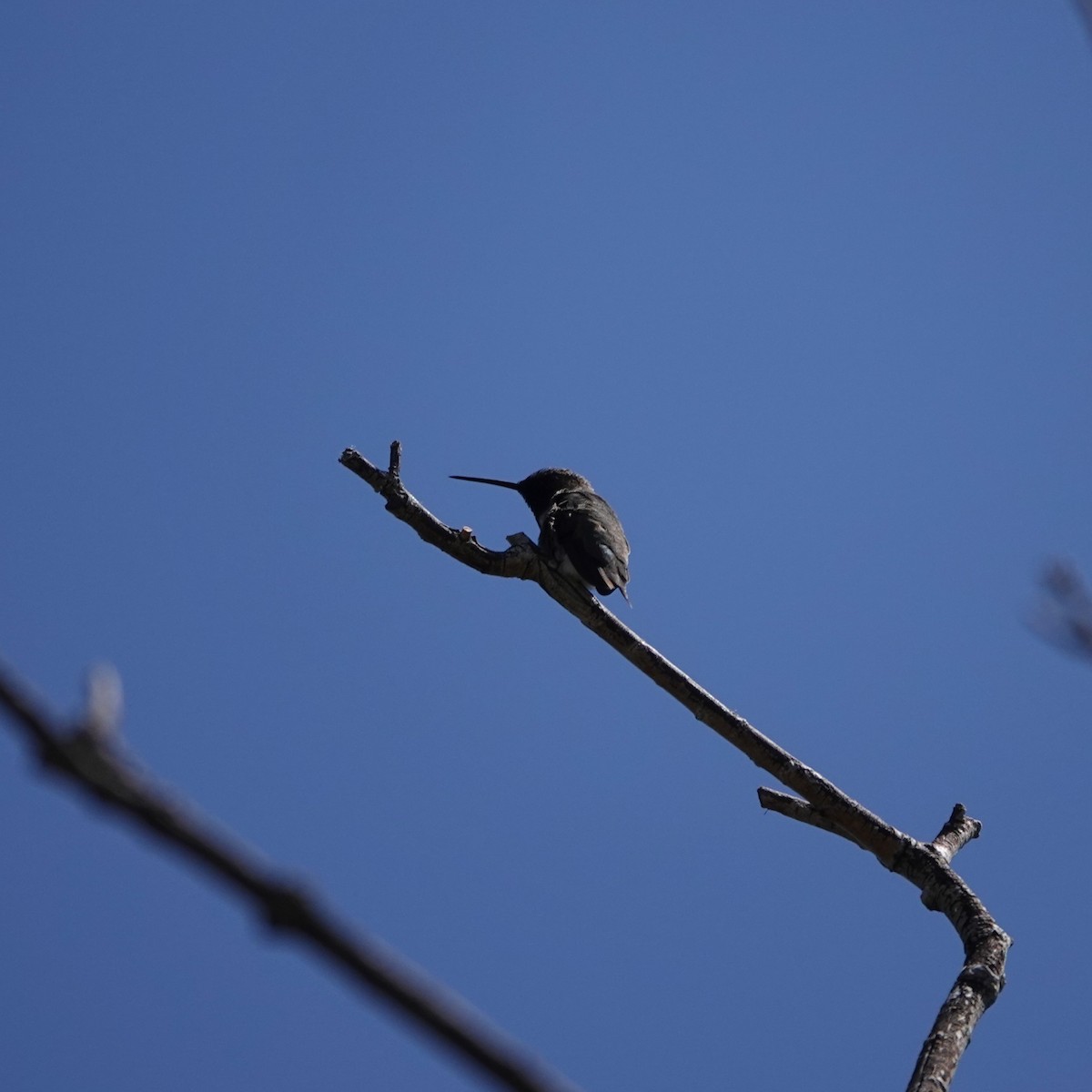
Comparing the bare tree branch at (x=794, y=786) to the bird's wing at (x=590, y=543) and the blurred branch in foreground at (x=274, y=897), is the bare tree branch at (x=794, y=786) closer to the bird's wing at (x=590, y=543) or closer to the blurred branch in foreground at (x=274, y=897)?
the bird's wing at (x=590, y=543)

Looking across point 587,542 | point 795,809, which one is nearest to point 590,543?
point 587,542

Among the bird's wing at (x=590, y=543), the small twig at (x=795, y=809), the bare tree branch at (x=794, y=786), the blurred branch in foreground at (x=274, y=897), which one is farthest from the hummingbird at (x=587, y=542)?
the blurred branch in foreground at (x=274, y=897)

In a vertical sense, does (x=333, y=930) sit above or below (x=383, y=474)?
below

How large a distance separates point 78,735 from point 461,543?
4.32 metres

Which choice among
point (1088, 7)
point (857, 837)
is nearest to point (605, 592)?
point (857, 837)

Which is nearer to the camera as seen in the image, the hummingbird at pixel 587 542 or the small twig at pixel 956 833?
the small twig at pixel 956 833

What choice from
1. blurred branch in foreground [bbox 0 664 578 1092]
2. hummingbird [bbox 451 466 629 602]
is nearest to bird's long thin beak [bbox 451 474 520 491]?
hummingbird [bbox 451 466 629 602]

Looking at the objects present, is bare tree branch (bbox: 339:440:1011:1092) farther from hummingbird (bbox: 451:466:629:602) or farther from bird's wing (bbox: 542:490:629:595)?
bird's wing (bbox: 542:490:629:595)

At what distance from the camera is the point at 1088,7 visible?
1758 mm

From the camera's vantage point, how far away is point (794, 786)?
480 cm

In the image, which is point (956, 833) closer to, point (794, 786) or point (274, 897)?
point (794, 786)

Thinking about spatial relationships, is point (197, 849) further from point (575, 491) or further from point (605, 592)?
point (575, 491)

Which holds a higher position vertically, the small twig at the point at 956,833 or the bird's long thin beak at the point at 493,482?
the bird's long thin beak at the point at 493,482

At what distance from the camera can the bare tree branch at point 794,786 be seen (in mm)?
4195
